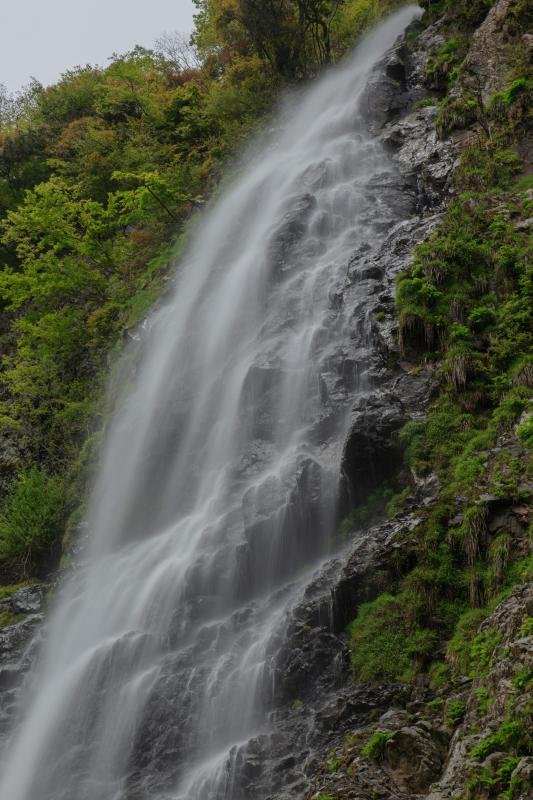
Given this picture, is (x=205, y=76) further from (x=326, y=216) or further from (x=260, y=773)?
(x=260, y=773)

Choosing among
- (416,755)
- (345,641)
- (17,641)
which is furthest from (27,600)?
(416,755)

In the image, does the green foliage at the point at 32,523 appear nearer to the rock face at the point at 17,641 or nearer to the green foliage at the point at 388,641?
the rock face at the point at 17,641

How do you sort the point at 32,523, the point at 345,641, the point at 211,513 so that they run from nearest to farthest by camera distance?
the point at 345,641 → the point at 211,513 → the point at 32,523

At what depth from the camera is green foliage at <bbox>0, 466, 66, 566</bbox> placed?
1694cm

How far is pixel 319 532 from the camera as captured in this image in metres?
10.5

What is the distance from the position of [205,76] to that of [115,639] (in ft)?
90.6

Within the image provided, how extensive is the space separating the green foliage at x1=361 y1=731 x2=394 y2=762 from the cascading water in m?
2.05

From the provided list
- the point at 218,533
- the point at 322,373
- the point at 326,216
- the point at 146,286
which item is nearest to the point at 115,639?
the point at 218,533

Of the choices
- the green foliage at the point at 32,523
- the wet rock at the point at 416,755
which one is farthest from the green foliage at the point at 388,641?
the green foliage at the point at 32,523

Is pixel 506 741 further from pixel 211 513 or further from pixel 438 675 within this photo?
pixel 211 513

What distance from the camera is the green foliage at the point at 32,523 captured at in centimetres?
1694

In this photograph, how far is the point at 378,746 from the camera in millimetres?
6738

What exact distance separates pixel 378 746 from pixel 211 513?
5912mm

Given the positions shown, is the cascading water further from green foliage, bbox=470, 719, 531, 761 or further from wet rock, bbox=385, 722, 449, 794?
green foliage, bbox=470, 719, 531, 761
